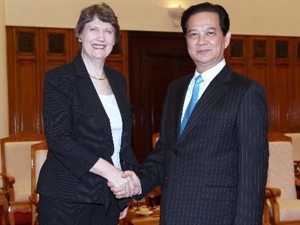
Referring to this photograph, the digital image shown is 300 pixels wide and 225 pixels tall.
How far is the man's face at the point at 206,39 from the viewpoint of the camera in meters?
2.61

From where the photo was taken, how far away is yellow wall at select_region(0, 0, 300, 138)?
9078 mm

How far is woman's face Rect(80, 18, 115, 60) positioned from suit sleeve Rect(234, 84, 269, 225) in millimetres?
788

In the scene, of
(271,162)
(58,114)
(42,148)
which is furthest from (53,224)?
(271,162)

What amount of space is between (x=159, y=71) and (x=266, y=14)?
7.79 ft

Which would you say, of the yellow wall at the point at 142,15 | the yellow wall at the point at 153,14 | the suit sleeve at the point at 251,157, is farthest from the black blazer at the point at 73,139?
the yellow wall at the point at 153,14

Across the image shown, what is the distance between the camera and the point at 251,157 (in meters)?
2.40

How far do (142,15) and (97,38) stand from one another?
7175 millimetres

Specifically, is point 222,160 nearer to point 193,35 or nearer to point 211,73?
point 211,73

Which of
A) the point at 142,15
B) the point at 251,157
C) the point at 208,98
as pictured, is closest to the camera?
the point at 251,157

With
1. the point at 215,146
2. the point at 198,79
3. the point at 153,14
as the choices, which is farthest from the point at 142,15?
the point at 215,146

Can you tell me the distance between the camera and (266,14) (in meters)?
10.8

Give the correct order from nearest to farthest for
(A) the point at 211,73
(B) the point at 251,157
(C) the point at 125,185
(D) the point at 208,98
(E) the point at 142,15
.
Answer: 1. (B) the point at 251,157
2. (D) the point at 208,98
3. (A) the point at 211,73
4. (C) the point at 125,185
5. (E) the point at 142,15

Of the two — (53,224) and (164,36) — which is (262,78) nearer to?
(164,36)

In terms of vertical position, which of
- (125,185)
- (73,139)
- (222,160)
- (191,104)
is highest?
(191,104)
